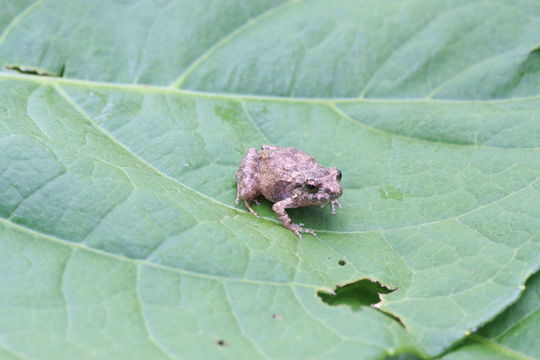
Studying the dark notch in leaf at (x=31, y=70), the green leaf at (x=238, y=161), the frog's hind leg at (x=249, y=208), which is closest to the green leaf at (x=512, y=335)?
the green leaf at (x=238, y=161)

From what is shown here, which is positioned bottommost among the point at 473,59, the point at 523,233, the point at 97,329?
the point at 97,329

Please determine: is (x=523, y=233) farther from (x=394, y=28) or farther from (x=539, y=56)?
(x=394, y=28)

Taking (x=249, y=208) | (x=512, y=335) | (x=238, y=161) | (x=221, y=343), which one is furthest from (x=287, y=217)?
(x=512, y=335)

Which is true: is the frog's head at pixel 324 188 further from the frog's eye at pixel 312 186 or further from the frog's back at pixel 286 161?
the frog's back at pixel 286 161

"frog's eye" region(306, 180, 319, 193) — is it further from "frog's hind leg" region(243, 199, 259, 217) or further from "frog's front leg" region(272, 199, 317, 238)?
"frog's hind leg" region(243, 199, 259, 217)

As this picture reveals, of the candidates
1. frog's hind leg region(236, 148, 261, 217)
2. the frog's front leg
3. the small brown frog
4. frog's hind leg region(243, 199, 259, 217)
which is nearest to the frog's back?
the small brown frog

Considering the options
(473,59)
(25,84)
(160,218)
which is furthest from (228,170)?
(473,59)

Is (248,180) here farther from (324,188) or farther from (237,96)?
(237,96)

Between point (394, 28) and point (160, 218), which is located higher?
point (394, 28)
